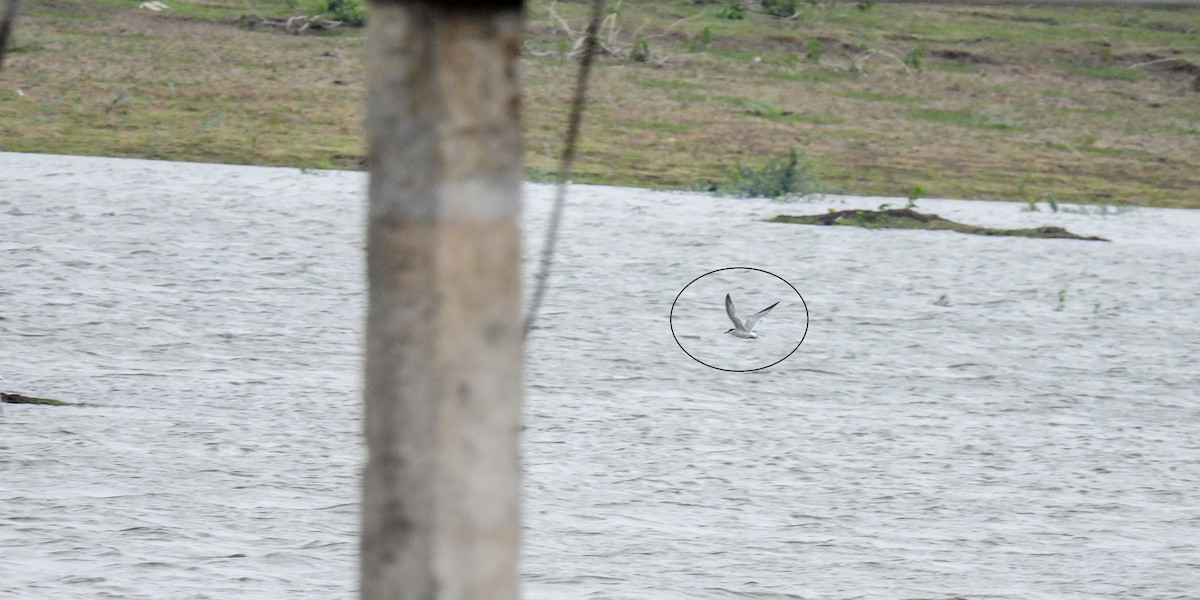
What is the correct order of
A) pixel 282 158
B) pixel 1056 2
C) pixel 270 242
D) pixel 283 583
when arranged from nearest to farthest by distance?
pixel 1056 2, pixel 283 583, pixel 270 242, pixel 282 158

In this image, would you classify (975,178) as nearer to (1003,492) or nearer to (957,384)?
(957,384)

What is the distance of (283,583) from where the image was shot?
11.2 ft

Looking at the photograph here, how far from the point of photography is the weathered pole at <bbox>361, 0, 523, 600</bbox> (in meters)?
1.28

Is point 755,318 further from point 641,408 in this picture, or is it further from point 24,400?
point 24,400

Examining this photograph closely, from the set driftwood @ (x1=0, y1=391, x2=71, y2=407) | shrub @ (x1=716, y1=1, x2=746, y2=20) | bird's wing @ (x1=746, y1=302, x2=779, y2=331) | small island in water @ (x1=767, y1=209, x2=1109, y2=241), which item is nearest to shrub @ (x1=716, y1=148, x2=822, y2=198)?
small island in water @ (x1=767, y1=209, x2=1109, y2=241)

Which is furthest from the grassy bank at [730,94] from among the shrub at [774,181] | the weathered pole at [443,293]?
the weathered pole at [443,293]

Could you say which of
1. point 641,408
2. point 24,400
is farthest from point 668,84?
point 24,400

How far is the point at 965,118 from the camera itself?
11.1 m

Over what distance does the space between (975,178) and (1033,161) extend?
645 millimetres

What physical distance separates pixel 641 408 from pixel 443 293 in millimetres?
4107

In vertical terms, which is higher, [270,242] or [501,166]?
[501,166]

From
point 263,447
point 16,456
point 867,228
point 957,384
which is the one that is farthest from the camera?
point 867,228

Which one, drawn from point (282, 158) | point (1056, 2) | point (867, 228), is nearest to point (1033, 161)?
point (867, 228)

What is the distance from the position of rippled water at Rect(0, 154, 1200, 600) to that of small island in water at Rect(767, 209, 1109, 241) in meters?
0.21
